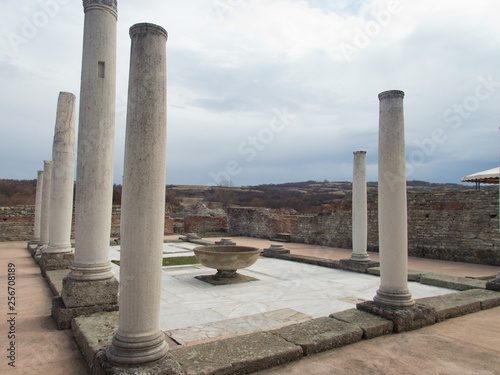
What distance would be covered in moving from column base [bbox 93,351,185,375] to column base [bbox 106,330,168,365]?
0.10 feet

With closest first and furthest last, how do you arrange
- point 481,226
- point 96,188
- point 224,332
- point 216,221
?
point 224,332 < point 96,188 < point 481,226 < point 216,221

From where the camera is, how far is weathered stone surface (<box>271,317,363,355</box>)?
12.5 ft

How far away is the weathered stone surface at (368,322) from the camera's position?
14.0 feet

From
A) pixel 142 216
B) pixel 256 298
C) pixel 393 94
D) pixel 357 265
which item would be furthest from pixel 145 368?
pixel 357 265

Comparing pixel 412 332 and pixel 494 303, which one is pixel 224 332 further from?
pixel 494 303

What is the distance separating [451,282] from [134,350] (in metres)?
6.48

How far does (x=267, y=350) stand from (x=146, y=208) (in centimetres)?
181

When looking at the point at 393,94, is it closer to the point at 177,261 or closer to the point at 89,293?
the point at 89,293

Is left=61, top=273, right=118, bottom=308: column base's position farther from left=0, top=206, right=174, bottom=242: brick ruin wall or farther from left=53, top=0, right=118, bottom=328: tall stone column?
left=0, top=206, right=174, bottom=242: brick ruin wall

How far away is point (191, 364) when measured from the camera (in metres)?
3.17

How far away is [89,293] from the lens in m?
4.62

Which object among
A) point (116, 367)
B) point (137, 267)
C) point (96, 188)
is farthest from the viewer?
point (96, 188)

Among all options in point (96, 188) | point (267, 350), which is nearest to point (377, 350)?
point (267, 350)

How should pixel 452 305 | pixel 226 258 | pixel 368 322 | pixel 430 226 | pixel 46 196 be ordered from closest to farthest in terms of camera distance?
pixel 368 322 < pixel 452 305 < pixel 226 258 < pixel 46 196 < pixel 430 226
